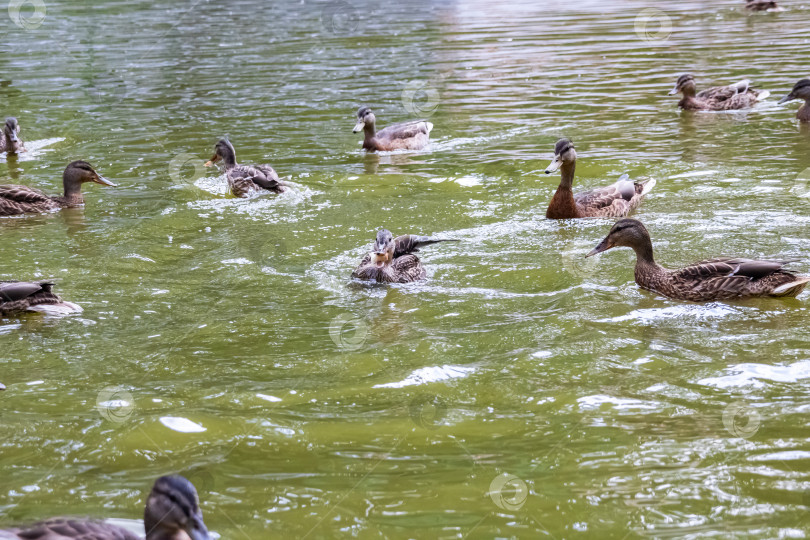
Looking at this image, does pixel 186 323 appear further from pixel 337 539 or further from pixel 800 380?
pixel 800 380

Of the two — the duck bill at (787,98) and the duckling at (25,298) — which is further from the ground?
the duck bill at (787,98)

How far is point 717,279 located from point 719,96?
958 cm

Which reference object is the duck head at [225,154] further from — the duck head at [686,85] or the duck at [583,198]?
the duck head at [686,85]

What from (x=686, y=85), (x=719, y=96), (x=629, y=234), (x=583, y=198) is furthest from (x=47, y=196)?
(x=719, y=96)

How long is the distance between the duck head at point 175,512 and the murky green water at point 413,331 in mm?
614

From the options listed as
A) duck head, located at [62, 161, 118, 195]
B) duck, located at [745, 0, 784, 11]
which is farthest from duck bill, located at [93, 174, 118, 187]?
duck, located at [745, 0, 784, 11]

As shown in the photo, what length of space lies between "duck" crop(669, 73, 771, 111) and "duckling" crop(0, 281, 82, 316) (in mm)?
12184

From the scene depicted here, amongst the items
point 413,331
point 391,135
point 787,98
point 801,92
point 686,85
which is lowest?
point 413,331

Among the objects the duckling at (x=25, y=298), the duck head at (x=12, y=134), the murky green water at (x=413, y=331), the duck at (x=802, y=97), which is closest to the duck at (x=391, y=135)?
the murky green water at (x=413, y=331)

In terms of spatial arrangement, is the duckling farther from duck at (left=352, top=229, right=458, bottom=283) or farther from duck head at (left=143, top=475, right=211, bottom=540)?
duck head at (left=143, top=475, right=211, bottom=540)

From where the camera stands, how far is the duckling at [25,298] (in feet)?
27.0

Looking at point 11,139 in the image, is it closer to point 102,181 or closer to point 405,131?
point 102,181

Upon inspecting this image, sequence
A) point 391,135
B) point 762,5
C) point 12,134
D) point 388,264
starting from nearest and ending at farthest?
point 388,264 → point 12,134 → point 391,135 → point 762,5

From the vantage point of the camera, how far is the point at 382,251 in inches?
356
